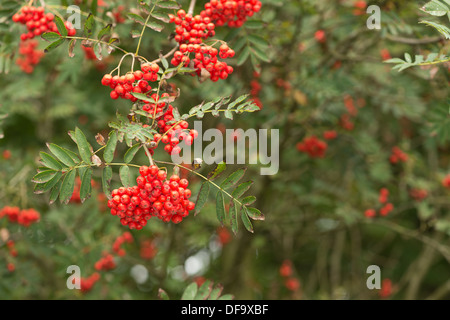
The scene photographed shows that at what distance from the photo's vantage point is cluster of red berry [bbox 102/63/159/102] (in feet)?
6.72

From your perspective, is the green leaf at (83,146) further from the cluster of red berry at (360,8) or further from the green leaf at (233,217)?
the cluster of red berry at (360,8)

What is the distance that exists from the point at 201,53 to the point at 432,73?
1308mm

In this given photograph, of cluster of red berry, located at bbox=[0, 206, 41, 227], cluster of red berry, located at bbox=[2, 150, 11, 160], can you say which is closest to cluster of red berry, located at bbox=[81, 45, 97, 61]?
cluster of red berry, located at bbox=[2, 150, 11, 160]

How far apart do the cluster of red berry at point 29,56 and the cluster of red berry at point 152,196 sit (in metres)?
2.65

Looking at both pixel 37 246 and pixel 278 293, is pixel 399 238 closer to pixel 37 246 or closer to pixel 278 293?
pixel 278 293

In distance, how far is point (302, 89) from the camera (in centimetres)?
370

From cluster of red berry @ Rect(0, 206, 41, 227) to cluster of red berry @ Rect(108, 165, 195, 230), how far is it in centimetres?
173

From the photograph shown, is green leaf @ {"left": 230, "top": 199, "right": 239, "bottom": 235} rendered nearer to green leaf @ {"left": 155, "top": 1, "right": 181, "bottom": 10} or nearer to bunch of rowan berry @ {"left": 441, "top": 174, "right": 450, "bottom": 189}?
green leaf @ {"left": 155, "top": 1, "right": 181, "bottom": 10}

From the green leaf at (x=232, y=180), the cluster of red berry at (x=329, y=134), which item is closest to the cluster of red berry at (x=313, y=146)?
the cluster of red berry at (x=329, y=134)

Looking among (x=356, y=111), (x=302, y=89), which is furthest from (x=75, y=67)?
(x=356, y=111)

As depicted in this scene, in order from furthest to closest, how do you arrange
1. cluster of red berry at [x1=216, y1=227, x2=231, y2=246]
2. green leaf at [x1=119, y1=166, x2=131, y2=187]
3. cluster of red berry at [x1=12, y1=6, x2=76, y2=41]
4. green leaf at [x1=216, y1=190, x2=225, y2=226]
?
cluster of red berry at [x1=216, y1=227, x2=231, y2=246] < cluster of red berry at [x1=12, y1=6, x2=76, y2=41] < green leaf at [x1=216, y1=190, x2=225, y2=226] < green leaf at [x1=119, y1=166, x2=131, y2=187]

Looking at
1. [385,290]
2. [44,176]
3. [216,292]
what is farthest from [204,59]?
[385,290]

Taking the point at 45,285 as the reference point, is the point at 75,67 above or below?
above

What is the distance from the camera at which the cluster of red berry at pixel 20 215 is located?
3.41 meters
